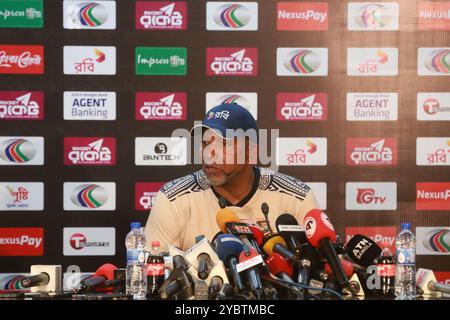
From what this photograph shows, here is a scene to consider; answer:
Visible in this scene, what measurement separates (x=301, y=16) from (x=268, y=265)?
8.60 feet

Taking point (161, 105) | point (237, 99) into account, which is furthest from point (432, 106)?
point (161, 105)

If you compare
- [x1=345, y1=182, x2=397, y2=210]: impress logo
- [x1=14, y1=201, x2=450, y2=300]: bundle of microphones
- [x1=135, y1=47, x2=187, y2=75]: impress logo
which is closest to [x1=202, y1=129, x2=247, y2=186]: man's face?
[x1=14, y1=201, x2=450, y2=300]: bundle of microphones

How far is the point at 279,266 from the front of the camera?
2170 millimetres

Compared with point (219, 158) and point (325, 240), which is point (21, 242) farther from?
point (325, 240)

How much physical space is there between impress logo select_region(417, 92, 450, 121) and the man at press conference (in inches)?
63.5

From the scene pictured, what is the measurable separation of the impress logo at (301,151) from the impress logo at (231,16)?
71cm

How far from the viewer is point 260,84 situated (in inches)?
178

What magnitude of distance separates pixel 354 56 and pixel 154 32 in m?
1.20

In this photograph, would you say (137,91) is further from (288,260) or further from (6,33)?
(288,260)

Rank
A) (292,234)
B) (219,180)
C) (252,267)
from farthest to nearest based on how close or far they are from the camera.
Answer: (219,180) → (292,234) → (252,267)

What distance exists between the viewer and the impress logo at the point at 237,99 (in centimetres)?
450

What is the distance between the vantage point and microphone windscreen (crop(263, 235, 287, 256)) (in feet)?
7.35

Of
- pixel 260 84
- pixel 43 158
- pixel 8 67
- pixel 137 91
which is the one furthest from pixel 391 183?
pixel 8 67

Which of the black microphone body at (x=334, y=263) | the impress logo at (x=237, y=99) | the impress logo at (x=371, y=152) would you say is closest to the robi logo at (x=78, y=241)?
the impress logo at (x=237, y=99)
